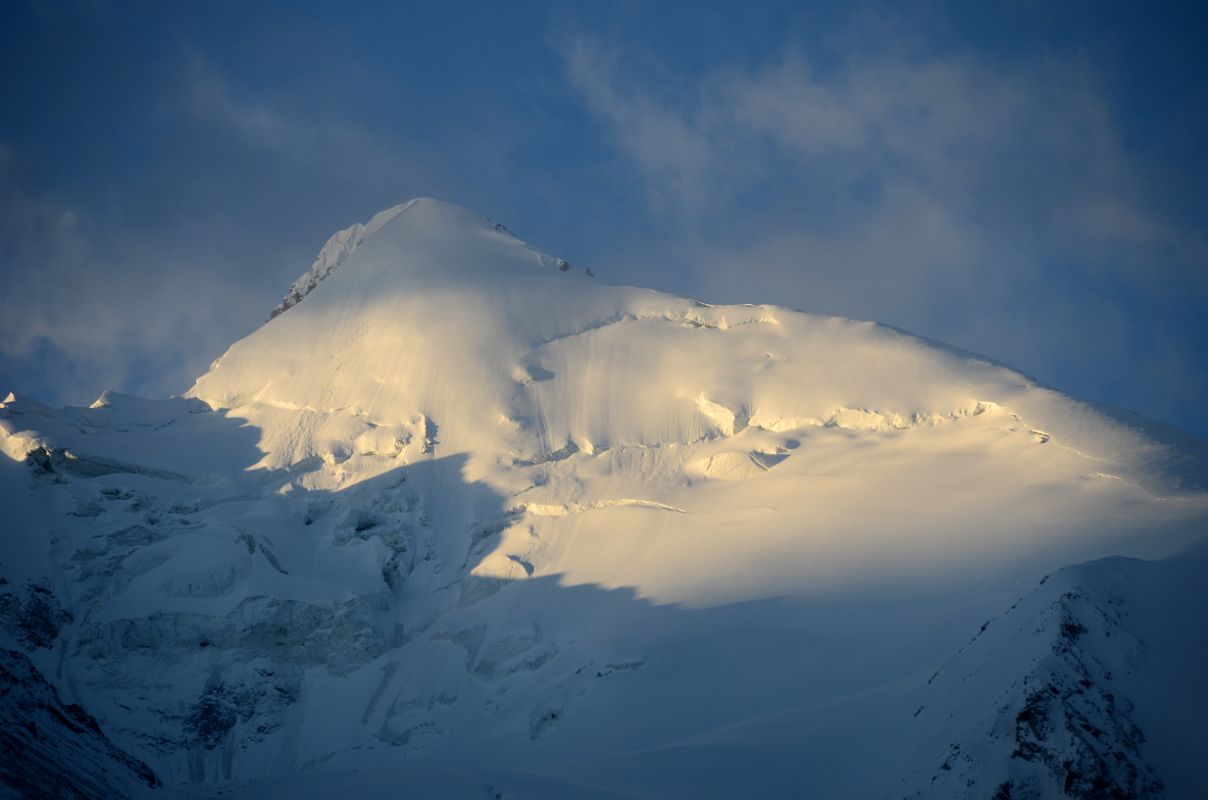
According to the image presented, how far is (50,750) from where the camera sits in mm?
22625

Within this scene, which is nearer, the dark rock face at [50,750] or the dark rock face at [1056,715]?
the dark rock face at [50,750]

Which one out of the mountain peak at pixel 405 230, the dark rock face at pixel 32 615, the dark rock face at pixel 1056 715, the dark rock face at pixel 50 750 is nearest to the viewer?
the dark rock face at pixel 50 750

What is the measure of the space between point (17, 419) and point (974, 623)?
6626 centimetres

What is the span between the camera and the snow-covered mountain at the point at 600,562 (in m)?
26.6

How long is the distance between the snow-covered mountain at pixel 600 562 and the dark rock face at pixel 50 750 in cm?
44

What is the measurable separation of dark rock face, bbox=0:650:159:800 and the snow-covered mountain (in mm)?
436

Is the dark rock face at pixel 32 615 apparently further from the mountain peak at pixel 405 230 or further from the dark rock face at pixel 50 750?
the mountain peak at pixel 405 230

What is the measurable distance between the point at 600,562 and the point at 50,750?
3520 centimetres

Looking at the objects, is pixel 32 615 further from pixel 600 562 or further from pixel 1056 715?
pixel 1056 715

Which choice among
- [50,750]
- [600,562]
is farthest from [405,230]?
[50,750]

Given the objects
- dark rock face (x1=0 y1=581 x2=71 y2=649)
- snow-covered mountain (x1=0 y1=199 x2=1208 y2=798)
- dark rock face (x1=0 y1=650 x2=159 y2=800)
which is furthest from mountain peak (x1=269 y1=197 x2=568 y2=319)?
dark rock face (x1=0 y1=650 x2=159 y2=800)

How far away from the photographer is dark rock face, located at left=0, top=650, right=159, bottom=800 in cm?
2000

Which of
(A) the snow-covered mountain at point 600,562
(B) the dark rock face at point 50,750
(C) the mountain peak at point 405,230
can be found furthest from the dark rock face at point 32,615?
(C) the mountain peak at point 405,230

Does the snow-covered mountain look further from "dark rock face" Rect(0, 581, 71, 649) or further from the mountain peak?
the mountain peak
